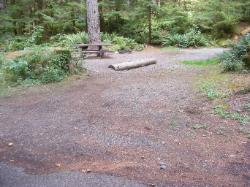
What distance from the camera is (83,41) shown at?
1872cm

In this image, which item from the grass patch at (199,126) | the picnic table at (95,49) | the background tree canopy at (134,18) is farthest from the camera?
the background tree canopy at (134,18)

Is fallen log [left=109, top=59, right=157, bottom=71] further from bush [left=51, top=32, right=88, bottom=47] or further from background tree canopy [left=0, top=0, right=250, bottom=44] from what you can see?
background tree canopy [left=0, top=0, right=250, bottom=44]

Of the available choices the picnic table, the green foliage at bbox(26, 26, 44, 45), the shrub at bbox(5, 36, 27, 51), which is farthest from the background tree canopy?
the picnic table

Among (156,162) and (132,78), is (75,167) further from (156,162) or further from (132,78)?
(132,78)

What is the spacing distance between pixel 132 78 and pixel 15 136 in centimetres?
520

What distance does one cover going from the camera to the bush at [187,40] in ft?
64.0

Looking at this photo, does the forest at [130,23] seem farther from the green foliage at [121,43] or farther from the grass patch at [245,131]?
the grass patch at [245,131]

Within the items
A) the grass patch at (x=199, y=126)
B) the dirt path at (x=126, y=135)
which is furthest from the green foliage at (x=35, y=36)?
the grass patch at (x=199, y=126)

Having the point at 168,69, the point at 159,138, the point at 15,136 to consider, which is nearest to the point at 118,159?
the point at 159,138

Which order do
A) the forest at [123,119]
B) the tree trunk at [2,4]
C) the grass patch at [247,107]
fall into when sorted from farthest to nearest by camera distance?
the tree trunk at [2,4] → the grass patch at [247,107] → the forest at [123,119]

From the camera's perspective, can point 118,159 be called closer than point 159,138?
Yes

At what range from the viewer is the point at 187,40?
1952 cm

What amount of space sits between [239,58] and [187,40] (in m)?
7.82

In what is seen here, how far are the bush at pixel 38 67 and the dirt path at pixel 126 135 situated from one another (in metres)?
0.99
